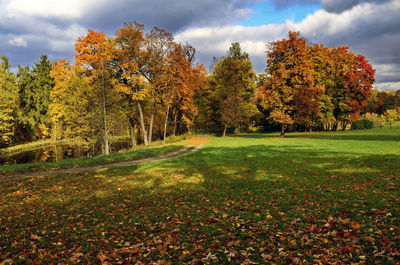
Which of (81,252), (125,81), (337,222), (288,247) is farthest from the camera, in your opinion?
(125,81)

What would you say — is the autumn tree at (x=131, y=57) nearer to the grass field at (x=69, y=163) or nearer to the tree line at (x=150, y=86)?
the tree line at (x=150, y=86)

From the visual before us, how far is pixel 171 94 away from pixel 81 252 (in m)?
31.2

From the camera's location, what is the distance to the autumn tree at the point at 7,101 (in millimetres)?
35531

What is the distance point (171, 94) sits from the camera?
116 ft

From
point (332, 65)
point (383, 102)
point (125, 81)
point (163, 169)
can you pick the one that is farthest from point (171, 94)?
point (383, 102)

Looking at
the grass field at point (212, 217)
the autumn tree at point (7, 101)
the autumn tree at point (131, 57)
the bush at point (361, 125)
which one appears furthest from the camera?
the bush at point (361, 125)

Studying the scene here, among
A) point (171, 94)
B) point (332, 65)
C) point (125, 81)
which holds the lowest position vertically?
point (171, 94)

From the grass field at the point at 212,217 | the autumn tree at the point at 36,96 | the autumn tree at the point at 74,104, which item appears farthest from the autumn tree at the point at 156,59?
the autumn tree at the point at 36,96

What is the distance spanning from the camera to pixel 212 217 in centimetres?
786

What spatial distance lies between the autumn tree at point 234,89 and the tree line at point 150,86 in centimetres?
23

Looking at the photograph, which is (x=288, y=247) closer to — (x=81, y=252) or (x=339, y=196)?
(x=339, y=196)

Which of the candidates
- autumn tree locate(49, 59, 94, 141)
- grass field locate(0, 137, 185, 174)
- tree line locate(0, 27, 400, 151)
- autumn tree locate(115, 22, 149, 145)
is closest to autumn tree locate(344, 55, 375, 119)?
tree line locate(0, 27, 400, 151)

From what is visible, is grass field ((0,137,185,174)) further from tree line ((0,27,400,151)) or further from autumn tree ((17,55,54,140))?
autumn tree ((17,55,54,140))

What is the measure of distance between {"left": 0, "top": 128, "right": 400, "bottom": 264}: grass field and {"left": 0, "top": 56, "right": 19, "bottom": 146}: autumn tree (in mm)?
30743
